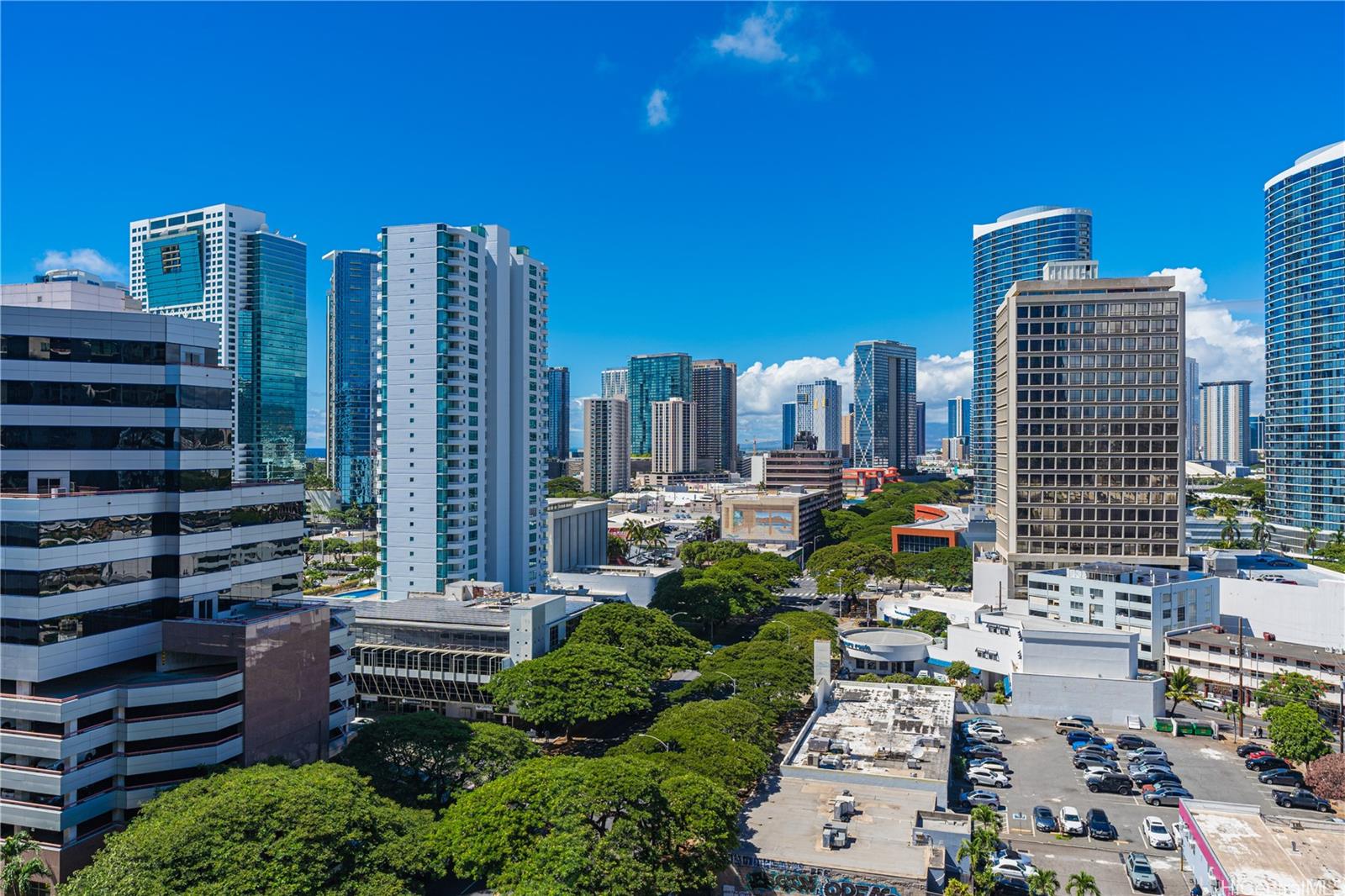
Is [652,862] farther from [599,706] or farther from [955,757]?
[955,757]

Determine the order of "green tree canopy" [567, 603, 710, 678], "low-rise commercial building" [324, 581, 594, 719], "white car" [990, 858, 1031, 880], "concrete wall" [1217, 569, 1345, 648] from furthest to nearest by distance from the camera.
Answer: "concrete wall" [1217, 569, 1345, 648] < "green tree canopy" [567, 603, 710, 678] < "low-rise commercial building" [324, 581, 594, 719] < "white car" [990, 858, 1031, 880]

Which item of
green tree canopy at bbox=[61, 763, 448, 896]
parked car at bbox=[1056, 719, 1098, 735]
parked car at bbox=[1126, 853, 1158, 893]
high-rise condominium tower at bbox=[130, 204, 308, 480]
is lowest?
parked car at bbox=[1056, 719, 1098, 735]

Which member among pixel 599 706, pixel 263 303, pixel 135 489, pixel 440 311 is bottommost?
pixel 599 706

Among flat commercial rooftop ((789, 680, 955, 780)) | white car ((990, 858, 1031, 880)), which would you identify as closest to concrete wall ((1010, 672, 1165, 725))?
flat commercial rooftop ((789, 680, 955, 780))

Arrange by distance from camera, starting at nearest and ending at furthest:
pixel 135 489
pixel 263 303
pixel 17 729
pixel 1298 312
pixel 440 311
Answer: pixel 17 729
pixel 135 489
pixel 440 311
pixel 1298 312
pixel 263 303

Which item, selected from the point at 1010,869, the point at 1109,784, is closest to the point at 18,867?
the point at 1010,869

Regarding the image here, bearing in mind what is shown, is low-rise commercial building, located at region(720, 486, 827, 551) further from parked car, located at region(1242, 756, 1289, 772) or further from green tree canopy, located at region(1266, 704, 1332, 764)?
green tree canopy, located at region(1266, 704, 1332, 764)

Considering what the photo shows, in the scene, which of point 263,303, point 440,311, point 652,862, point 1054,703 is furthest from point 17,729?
point 263,303
